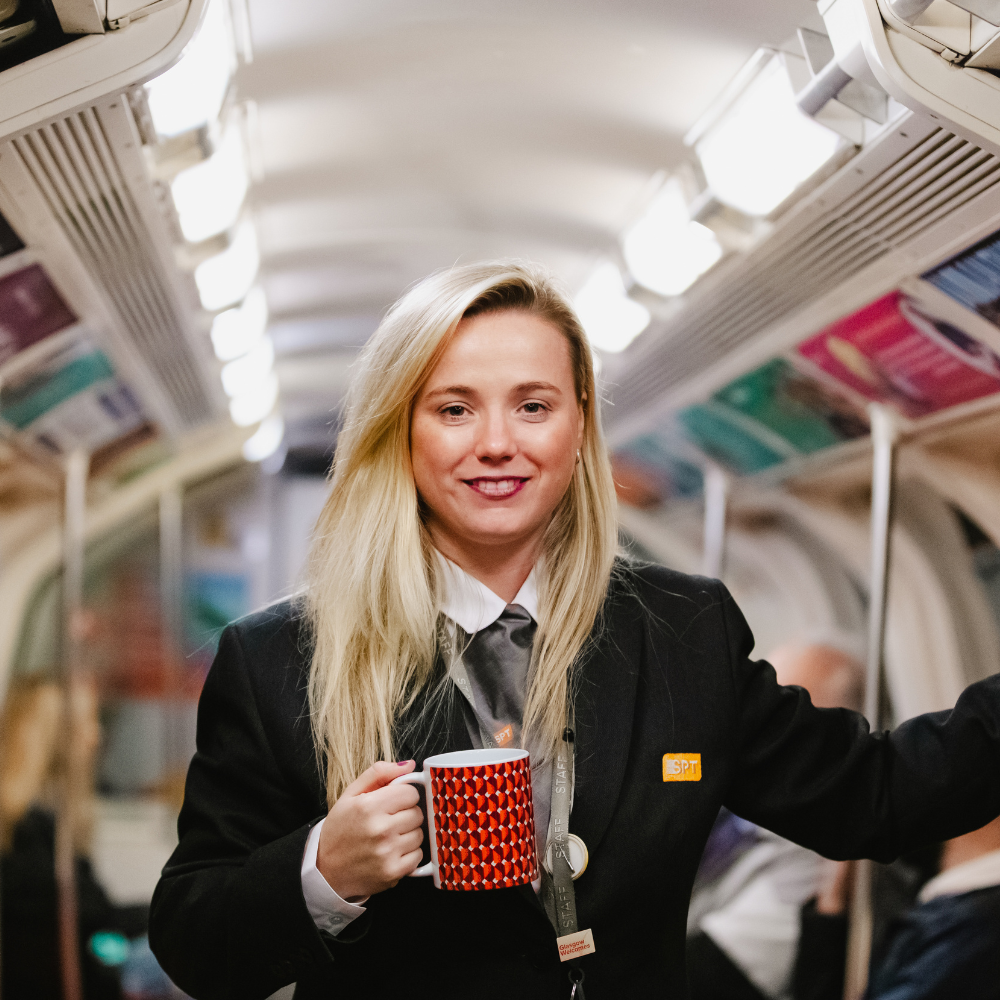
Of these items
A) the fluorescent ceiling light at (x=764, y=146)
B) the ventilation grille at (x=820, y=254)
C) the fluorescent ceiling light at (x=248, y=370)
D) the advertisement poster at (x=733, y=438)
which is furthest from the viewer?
the fluorescent ceiling light at (x=248, y=370)

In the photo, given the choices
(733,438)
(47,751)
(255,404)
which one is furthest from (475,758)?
(255,404)

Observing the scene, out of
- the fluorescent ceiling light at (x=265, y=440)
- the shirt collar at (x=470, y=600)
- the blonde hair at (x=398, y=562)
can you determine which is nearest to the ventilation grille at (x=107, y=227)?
the blonde hair at (x=398, y=562)

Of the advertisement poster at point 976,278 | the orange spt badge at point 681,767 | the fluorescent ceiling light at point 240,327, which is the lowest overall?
the orange spt badge at point 681,767

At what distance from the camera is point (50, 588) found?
184 inches

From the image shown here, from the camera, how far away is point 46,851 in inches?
188

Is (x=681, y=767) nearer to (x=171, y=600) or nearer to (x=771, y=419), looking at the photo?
(x=771, y=419)

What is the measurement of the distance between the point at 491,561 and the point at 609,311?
217cm

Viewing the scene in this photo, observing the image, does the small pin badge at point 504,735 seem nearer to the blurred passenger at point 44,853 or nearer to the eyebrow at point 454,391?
the eyebrow at point 454,391

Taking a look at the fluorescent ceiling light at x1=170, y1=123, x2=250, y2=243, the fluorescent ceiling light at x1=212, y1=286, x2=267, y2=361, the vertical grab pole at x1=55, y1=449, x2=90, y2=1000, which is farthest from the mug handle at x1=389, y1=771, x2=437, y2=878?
the vertical grab pole at x1=55, y1=449, x2=90, y2=1000

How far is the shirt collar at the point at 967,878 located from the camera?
3230 millimetres

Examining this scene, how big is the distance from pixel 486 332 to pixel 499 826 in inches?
30.7

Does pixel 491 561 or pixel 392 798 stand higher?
pixel 491 561

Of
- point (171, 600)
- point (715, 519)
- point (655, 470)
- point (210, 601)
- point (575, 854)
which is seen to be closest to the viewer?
point (575, 854)

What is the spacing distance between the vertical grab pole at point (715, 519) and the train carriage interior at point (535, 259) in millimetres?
23
